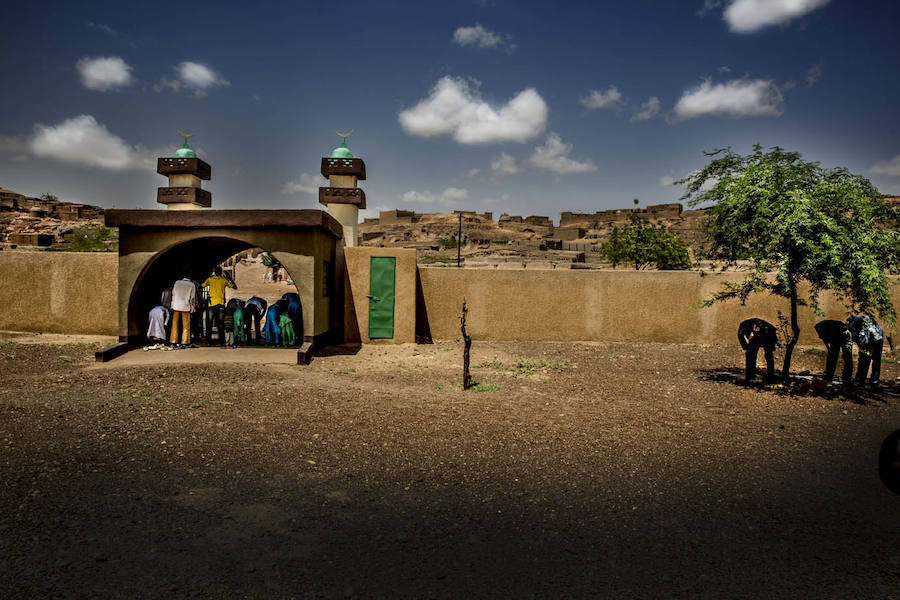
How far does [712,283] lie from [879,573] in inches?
419

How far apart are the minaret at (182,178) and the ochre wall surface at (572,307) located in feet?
36.7

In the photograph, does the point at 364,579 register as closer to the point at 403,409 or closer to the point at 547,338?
the point at 403,409

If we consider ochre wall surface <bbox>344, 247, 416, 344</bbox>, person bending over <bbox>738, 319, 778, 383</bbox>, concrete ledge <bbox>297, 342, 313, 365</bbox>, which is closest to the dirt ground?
person bending over <bbox>738, 319, 778, 383</bbox>

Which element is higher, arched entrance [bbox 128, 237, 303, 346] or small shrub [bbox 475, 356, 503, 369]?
arched entrance [bbox 128, 237, 303, 346]

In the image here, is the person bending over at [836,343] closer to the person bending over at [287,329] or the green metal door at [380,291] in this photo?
the green metal door at [380,291]

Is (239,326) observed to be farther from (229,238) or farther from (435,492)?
(435,492)

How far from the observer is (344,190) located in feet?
54.4

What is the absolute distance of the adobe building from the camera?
10.4 metres

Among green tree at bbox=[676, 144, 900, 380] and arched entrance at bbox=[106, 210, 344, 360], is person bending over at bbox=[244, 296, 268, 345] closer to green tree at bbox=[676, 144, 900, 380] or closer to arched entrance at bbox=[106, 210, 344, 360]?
arched entrance at bbox=[106, 210, 344, 360]

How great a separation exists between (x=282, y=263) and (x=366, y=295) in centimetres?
249

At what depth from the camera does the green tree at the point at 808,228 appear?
7438mm

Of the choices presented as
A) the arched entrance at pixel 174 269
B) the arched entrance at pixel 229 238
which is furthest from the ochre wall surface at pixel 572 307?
the arched entrance at pixel 174 269

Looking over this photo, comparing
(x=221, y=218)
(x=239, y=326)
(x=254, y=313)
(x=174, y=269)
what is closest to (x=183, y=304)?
(x=239, y=326)

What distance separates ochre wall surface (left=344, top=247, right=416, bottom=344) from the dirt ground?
4190 mm
